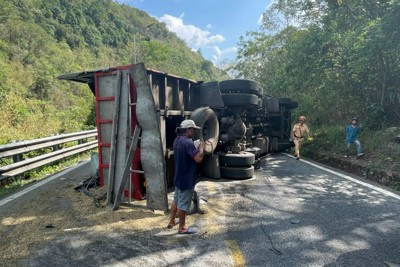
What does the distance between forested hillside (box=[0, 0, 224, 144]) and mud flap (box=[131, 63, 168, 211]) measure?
7195 millimetres

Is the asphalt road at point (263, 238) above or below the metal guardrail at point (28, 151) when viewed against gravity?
below

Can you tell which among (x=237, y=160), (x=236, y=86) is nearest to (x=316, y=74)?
(x=236, y=86)

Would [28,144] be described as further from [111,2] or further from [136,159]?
[111,2]

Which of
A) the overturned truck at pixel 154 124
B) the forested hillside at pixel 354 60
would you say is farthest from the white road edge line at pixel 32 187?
the forested hillside at pixel 354 60

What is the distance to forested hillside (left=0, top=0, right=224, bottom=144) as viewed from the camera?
1822 centimetres

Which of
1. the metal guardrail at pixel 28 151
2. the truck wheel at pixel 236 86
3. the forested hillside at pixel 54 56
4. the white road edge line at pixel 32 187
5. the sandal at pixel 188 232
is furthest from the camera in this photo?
the forested hillside at pixel 54 56

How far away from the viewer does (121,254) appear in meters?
3.63

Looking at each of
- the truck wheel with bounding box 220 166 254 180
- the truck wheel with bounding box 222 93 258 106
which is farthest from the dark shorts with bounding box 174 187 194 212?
the truck wheel with bounding box 222 93 258 106

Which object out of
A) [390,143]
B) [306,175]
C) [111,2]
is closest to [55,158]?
[306,175]

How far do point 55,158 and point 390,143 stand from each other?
10857 millimetres

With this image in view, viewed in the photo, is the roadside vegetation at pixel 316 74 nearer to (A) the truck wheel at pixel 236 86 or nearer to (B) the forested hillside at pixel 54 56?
(B) the forested hillside at pixel 54 56

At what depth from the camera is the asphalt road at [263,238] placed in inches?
137

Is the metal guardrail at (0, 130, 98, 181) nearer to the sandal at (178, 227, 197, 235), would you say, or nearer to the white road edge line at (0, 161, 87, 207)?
the white road edge line at (0, 161, 87, 207)

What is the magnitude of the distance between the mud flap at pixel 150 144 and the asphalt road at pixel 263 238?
852 millimetres
